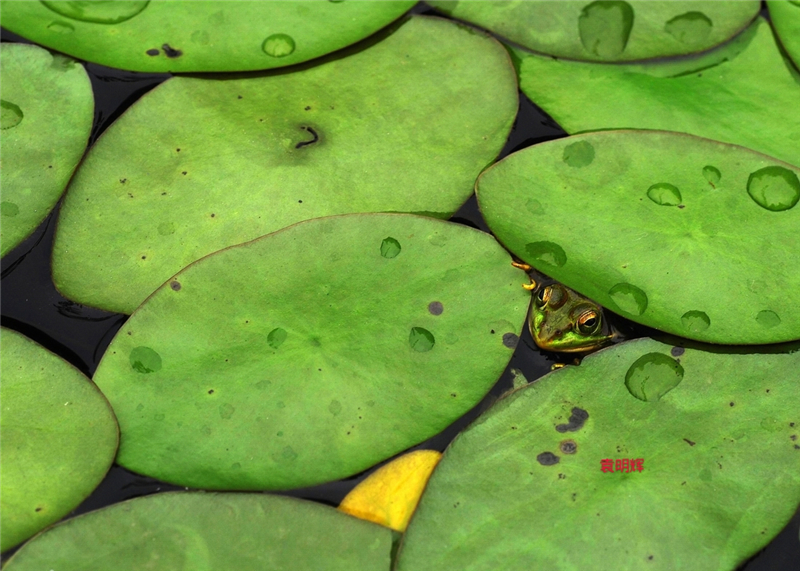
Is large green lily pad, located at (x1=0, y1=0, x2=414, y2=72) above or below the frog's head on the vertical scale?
above

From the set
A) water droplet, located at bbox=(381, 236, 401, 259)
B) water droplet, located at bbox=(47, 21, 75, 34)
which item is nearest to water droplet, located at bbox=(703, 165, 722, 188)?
water droplet, located at bbox=(381, 236, 401, 259)

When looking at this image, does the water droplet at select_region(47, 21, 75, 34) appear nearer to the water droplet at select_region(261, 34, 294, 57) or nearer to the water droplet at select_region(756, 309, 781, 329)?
the water droplet at select_region(261, 34, 294, 57)

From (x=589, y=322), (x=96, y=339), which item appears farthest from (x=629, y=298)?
(x=96, y=339)

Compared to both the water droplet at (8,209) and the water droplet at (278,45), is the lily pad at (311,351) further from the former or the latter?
the water droplet at (278,45)

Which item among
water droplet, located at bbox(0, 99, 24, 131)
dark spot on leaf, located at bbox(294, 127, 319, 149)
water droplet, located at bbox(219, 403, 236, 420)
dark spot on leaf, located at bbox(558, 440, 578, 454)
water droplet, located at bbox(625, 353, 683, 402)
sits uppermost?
water droplet, located at bbox(0, 99, 24, 131)

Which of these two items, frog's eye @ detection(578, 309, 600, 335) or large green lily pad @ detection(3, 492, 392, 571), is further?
frog's eye @ detection(578, 309, 600, 335)

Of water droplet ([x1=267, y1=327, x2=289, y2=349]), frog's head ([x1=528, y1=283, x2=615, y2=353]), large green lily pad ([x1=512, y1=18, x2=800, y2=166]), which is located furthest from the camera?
large green lily pad ([x1=512, y1=18, x2=800, y2=166])

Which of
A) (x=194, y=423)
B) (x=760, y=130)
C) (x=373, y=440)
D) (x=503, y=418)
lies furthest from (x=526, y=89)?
(x=194, y=423)
